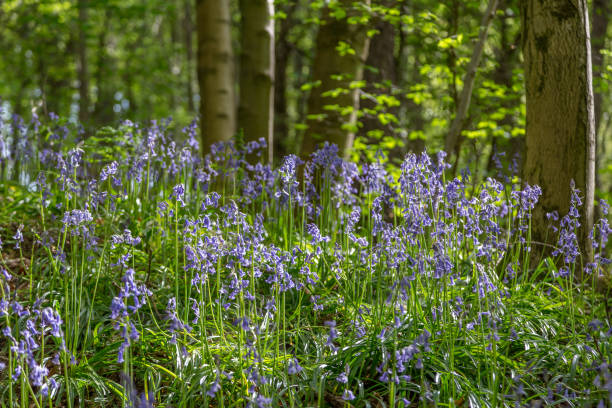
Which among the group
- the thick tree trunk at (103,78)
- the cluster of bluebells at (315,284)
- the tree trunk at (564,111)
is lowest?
the cluster of bluebells at (315,284)

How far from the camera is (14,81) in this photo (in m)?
17.0

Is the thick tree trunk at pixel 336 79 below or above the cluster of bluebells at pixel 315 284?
above

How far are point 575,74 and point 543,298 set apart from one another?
71.7 inches

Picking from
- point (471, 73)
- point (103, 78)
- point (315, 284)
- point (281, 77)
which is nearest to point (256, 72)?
point (471, 73)

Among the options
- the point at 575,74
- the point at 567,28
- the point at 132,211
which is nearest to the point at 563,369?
the point at 575,74

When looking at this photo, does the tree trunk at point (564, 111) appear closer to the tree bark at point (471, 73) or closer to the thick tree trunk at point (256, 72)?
the tree bark at point (471, 73)

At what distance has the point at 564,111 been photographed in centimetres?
414

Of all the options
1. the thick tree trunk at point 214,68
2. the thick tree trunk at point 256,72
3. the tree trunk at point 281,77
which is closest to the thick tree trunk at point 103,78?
the tree trunk at point 281,77

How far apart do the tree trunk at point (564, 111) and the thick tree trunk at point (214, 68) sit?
3.72m

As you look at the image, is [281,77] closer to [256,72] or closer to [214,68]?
[256,72]

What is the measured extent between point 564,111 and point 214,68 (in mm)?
4112

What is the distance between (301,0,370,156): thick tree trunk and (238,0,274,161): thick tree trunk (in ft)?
1.95

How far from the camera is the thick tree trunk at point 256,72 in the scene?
6.54m

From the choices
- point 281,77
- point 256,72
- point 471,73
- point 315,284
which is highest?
point 281,77
